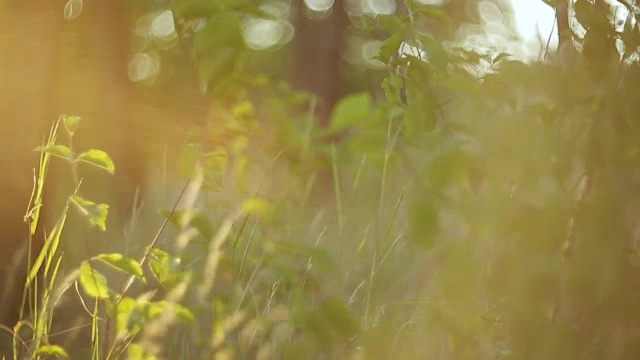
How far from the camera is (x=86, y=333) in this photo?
7.29 ft

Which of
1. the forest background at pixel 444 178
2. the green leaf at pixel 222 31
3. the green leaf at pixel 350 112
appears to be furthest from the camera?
the green leaf at pixel 350 112

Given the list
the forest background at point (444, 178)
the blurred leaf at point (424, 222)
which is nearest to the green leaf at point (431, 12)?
the forest background at point (444, 178)

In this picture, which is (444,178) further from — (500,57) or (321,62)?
(321,62)

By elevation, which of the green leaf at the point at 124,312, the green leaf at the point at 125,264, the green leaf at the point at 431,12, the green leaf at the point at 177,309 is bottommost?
the green leaf at the point at 124,312

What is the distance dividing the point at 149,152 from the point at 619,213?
4.65 feet

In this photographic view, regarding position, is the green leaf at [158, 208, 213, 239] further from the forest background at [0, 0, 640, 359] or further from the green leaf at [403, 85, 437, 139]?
the green leaf at [403, 85, 437, 139]

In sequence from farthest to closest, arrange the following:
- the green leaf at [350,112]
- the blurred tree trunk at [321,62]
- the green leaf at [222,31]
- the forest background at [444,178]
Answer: the blurred tree trunk at [321,62], the green leaf at [350,112], the forest background at [444,178], the green leaf at [222,31]

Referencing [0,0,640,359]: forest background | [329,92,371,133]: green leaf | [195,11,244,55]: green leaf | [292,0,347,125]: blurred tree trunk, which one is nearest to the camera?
[195,11,244,55]: green leaf

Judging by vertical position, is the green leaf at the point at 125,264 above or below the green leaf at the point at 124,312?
above

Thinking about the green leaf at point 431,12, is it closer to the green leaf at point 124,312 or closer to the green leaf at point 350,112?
the green leaf at point 350,112

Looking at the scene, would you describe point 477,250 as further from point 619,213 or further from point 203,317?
point 203,317

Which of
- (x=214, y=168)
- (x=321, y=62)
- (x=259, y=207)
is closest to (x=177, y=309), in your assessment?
(x=259, y=207)

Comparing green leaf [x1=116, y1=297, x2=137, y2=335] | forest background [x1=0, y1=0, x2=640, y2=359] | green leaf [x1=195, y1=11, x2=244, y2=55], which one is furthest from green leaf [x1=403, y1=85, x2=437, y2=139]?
green leaf [x1=116, y1=297, x2=137, y2=335]

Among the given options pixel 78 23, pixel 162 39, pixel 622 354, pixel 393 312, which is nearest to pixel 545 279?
pixel 622 354
